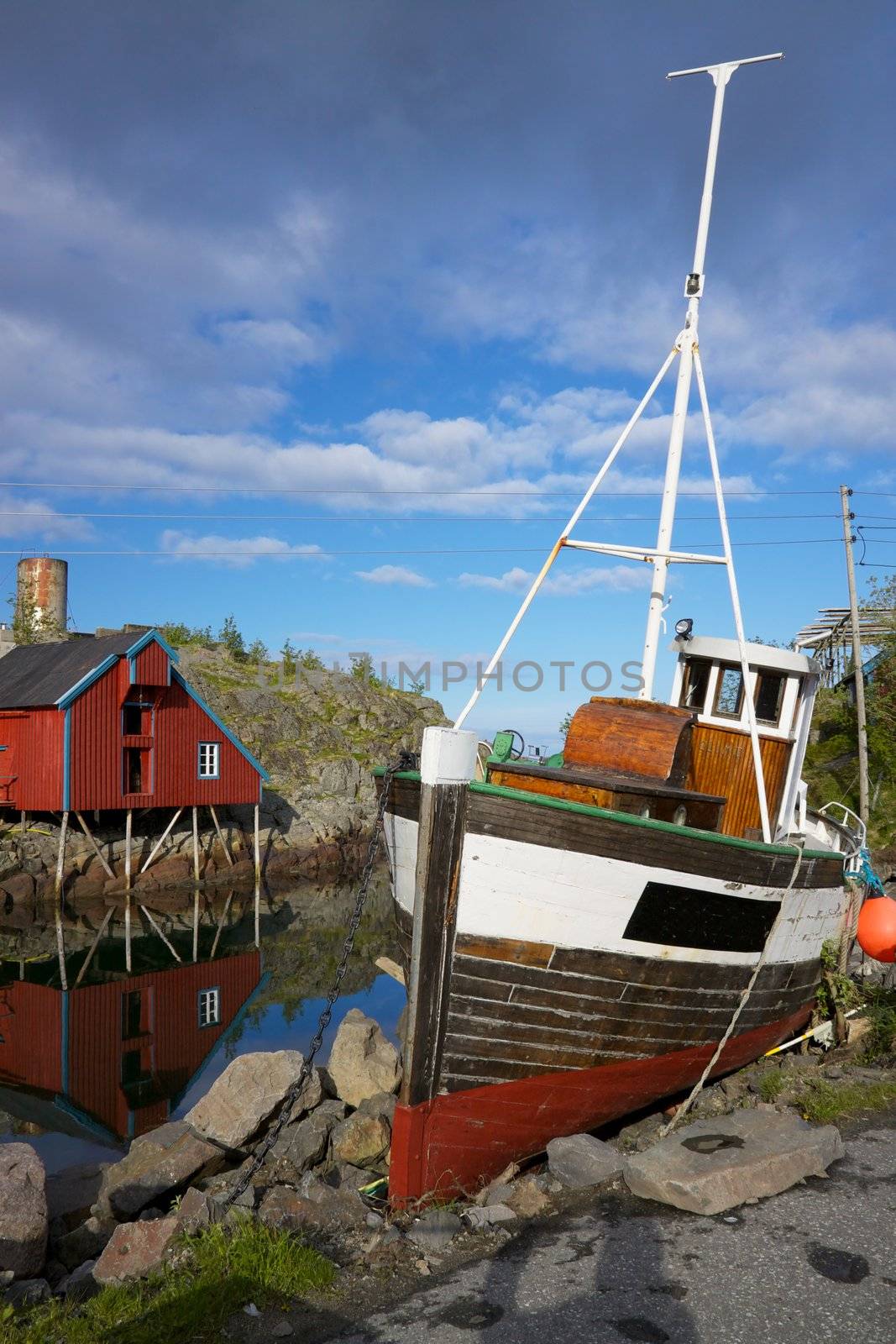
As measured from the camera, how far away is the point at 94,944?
25453 millimetres

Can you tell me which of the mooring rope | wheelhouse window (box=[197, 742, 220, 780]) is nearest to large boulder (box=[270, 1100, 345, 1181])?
the mooring rope

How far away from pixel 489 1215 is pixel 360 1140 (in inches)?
119

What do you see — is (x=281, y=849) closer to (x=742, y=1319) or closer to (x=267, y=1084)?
(x=267, y=1084)

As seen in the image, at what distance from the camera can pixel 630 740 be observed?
10891 mm

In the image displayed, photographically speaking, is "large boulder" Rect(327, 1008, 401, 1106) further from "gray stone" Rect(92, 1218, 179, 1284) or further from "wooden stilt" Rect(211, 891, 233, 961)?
"wooden stilt" Rect(211, 891, 233, 961)

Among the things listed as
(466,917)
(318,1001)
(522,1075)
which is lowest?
(318,1001)

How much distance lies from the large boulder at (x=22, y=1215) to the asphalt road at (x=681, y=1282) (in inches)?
145

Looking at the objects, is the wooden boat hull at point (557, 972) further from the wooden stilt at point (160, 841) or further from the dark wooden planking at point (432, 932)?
the wooden stilt at point (160, 841)

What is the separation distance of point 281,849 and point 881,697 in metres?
25.3

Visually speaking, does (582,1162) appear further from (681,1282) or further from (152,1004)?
(152,1004)

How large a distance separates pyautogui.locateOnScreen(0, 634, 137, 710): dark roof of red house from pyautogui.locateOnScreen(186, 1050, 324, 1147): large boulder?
21.2 m

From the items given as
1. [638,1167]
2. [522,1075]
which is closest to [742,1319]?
[638,1167]

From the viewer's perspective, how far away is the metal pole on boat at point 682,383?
11.8 m

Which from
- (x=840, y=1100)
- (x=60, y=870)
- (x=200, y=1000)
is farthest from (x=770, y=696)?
(x=60, y=870)
